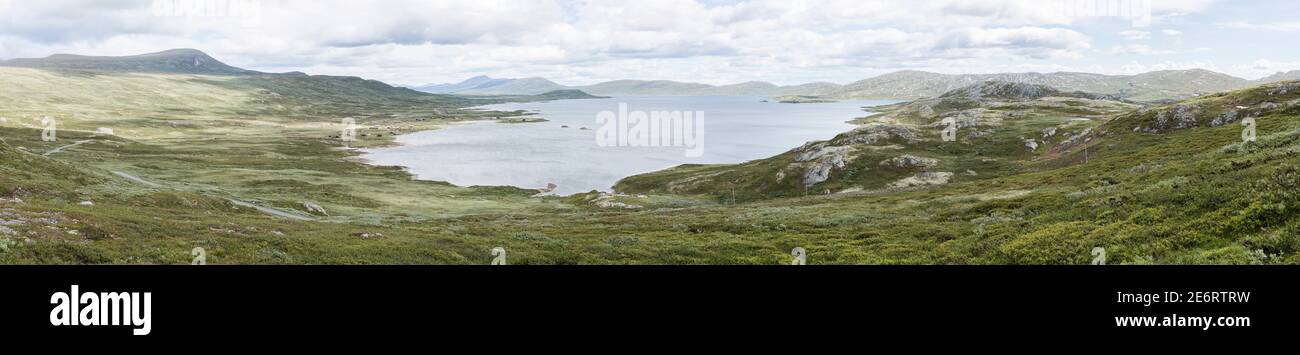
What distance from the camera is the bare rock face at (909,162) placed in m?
110

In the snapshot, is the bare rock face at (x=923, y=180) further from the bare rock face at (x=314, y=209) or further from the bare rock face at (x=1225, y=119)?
the bare rock face at (x=314, y=209)

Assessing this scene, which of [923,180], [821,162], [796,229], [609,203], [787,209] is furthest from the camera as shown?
[821,162]

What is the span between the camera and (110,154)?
445ft

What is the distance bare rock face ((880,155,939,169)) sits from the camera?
10981cm

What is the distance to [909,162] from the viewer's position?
111m

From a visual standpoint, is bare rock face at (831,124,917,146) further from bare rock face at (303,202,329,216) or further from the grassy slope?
bare rock face at (303,202,329,216)

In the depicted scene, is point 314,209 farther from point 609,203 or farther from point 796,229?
point 796,229

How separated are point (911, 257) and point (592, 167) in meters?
137

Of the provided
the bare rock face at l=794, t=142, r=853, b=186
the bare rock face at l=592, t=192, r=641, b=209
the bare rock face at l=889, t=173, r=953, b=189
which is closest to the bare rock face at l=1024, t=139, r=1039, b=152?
the bare rock face at l=889, t=173, r=953, b=189

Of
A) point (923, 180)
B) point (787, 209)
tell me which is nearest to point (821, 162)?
point (923, 180)

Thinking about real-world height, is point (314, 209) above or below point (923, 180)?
below
